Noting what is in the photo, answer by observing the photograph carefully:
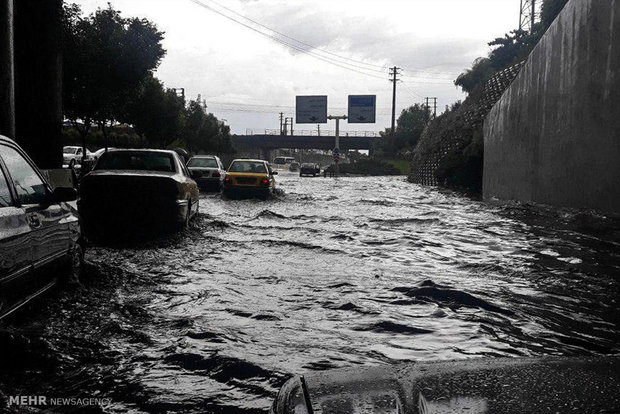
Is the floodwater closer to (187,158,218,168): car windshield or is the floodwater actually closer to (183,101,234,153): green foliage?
(187,158,218,168): car windshield

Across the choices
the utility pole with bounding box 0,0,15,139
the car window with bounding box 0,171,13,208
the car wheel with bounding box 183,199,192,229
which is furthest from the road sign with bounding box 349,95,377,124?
the car window with bounding box 0,171,13,208

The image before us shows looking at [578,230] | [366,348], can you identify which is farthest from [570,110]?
[366,348]

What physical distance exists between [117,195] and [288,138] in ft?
300

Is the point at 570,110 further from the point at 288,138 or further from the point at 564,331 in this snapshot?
the point at 288,138

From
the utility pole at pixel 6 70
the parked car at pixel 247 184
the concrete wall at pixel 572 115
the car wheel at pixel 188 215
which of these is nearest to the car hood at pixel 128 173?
the car wheel at pixel 188 215

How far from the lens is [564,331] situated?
506 centimetres

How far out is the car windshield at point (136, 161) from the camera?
35.6 ft

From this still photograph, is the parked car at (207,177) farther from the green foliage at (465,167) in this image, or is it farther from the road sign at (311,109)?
the road sign at (311,109)

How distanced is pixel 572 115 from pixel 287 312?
8.41 m

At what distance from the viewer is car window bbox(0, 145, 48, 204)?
4676 mm

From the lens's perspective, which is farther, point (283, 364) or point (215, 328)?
point (215, 328)

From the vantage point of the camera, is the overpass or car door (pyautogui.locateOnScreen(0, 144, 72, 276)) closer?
car door (pyautogui.locateOnScreen(0, 144, 72, 276))

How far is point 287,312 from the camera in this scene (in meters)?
5.66

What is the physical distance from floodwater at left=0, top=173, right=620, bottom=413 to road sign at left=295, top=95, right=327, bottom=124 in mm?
50611
